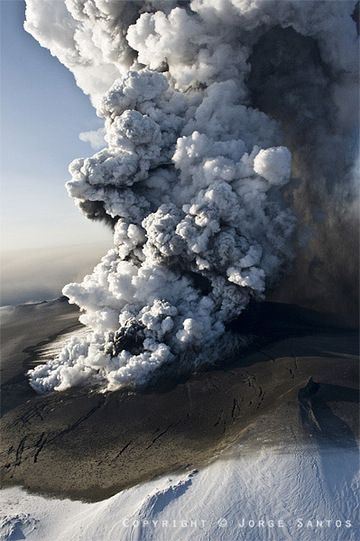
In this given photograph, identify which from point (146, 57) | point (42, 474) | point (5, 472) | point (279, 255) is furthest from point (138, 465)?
point (146, 57)

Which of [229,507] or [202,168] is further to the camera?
[202,168]

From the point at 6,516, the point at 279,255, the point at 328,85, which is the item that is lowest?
the point at 6,516

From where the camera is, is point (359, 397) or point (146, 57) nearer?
point (359, 397)

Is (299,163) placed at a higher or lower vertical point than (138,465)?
higher

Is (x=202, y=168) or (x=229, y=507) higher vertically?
(x=202, y=168)

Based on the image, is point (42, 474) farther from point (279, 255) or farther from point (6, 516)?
point (279, 255)
